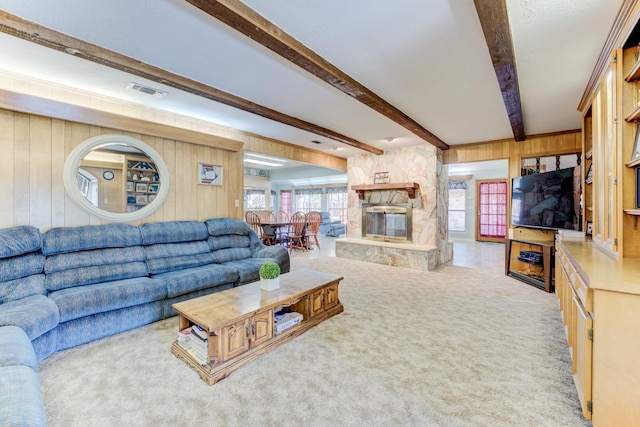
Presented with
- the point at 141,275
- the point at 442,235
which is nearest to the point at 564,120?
the point at 442,235

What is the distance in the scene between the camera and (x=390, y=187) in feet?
17.9

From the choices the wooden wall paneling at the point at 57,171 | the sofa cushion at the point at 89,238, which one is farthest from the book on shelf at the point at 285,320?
the wooden wall paneling at the point at 57,171

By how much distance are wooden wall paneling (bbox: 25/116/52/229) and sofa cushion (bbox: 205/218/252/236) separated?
5.11ft

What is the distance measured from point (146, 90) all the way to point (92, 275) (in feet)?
6.34

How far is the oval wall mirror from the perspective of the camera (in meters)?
2.91

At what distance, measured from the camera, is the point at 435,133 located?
4.45 metres

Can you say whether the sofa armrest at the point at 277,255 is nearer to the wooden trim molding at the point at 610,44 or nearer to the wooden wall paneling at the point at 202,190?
the wooden wall paneling at the point at 202,190

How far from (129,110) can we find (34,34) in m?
1.42

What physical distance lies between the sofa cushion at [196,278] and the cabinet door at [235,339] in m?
1.14

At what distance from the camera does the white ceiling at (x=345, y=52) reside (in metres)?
1.69

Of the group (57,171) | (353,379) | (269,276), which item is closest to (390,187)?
(269,276)

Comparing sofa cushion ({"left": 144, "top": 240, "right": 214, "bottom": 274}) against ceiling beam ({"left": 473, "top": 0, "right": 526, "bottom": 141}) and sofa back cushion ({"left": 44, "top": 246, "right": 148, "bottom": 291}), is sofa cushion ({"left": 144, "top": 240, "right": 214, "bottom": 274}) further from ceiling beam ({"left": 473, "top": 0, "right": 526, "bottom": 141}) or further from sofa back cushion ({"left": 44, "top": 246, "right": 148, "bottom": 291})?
ceiling beam ({"left": 473, "top": 0, "right": 526, "bottom": 141})

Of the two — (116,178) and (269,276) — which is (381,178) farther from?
(116,178)

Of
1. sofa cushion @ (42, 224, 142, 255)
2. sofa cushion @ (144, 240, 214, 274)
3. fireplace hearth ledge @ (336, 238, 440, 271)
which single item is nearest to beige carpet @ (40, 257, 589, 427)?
sofa cushion @ (144, 240, 214, 274)
